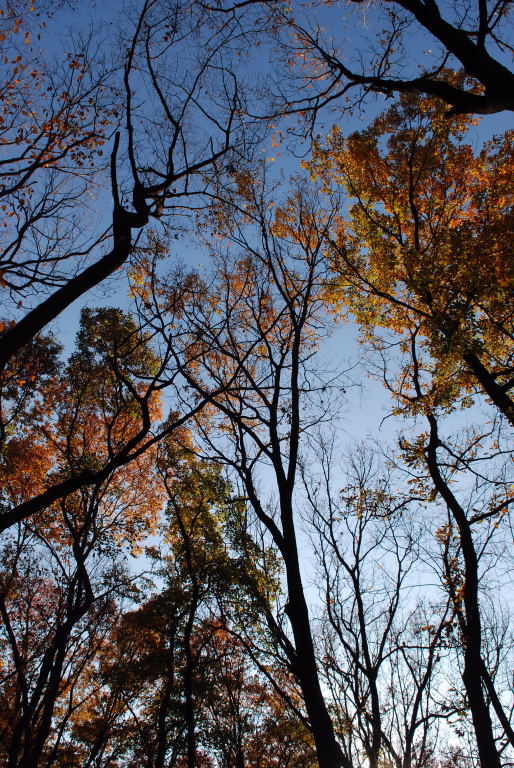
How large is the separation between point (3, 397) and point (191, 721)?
10481 mm

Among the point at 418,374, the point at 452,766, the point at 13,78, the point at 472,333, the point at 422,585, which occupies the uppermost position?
the point at 13,78

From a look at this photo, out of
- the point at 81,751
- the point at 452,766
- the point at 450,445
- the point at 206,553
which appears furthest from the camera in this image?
the point at 452,766

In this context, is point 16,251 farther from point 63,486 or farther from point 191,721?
point 191,721

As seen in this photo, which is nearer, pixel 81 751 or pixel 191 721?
pixel 191 721

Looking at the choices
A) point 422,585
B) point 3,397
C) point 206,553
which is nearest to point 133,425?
point 3,397

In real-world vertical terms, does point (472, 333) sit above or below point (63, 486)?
above

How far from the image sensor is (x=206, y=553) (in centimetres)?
1320

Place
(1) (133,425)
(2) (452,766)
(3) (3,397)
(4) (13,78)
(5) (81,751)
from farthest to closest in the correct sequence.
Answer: (2) (452,766) → (5) (81,751) → (1) (133,425) → (3) (3,397) → (4) (13,78)

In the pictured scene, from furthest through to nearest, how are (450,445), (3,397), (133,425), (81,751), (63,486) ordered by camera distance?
(81,751), (133,425), (3,397), (450,445), (63,486)

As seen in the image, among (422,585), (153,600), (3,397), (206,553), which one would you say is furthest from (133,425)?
(422,585)

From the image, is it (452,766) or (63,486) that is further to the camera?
(452,766)

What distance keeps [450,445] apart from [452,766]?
72.0 feet

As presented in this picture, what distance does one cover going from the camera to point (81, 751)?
1573 cm

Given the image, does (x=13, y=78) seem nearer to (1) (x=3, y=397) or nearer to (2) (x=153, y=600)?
(1) (x=3, y=397)
